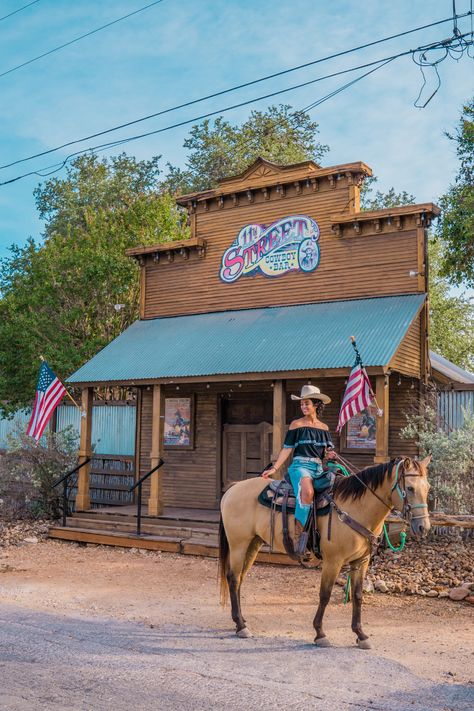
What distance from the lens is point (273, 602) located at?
9.98m

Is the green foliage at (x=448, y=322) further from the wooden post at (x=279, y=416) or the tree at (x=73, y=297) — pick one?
the wooden post at (x=279, y=416)

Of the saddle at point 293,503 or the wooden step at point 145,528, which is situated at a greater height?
the saddle at point 293,503

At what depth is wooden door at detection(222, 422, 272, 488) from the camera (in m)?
16.5

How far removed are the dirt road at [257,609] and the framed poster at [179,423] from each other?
13.5 ft

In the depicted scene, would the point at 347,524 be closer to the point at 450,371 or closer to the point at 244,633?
the point at 244,633

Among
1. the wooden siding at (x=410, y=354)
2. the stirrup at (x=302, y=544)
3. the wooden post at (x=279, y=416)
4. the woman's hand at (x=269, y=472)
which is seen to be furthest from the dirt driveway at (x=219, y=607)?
the wooden siding at (x=410, y=354)

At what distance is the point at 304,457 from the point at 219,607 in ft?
8.99

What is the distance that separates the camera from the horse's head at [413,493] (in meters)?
7.20

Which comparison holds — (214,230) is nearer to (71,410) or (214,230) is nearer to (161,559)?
(71,410)

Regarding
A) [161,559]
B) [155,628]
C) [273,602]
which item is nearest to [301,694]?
[155,628]

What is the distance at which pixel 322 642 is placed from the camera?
24.8ft

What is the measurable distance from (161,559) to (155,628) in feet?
16.8

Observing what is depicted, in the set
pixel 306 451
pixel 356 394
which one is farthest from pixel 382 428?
pixel 306 451

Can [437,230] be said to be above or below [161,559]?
above
